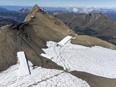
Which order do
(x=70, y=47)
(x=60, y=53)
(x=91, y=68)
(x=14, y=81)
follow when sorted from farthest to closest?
1. (x=70, y=47)
2. (x=60, y=53)
3. (x=91, y=68)
4. (x=14, y=81)

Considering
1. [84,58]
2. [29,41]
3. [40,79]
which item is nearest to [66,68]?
[40,79]

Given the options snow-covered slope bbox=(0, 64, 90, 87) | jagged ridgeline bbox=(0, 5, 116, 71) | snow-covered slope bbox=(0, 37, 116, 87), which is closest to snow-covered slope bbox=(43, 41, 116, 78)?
snow-covered slope bbox=(0, 37, 116, 87)

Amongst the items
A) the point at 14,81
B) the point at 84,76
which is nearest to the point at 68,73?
the point at 84,76

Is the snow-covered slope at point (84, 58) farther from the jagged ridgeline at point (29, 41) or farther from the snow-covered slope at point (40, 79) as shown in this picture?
the snow-covered slope at point (40, 79)

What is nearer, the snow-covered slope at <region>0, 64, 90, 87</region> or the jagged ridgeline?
the snow-covered slope at <region>0, 64, 90, 87</region>

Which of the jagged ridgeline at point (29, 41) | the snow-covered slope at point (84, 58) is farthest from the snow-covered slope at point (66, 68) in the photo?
the jagged ridgeline at point (29, 41)

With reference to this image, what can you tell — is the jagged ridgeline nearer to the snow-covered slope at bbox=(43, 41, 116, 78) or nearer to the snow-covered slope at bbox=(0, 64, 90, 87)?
the snow-covered slope at bbox=(43, 41, 116, 78)

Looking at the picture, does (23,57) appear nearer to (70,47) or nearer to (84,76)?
(84,76)

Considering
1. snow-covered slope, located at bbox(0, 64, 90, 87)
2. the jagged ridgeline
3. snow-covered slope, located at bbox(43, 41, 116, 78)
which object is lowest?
snow-covered slope, located at bbox(43, 41, 116, 78)
